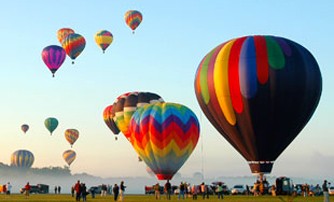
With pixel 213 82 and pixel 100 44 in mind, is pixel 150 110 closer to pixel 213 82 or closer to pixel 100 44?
pixel 213 82

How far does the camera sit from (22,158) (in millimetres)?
116062

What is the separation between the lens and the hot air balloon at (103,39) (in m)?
88.1

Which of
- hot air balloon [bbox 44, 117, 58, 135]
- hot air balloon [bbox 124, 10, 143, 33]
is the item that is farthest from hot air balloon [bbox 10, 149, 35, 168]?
hot air balloon [bbox 124, 10, 143, 33]

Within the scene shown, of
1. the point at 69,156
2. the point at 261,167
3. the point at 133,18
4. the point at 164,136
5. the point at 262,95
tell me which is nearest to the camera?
the point at 262,95

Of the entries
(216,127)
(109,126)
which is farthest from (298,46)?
(109,126)

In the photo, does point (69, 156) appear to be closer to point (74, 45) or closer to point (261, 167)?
point (74, 45)

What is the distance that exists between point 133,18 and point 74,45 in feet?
33.8

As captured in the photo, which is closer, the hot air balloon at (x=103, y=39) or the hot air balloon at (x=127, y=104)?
the hot air balloon at (x=127, y=104)

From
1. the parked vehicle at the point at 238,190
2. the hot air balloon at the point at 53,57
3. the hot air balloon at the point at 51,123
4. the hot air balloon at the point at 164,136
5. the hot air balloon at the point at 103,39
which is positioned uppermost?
the hot air balloon at the point at 103,39

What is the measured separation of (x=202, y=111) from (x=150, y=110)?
10811 millimetres

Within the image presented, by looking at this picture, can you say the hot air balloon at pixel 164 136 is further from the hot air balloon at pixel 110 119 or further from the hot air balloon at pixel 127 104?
the hot air balloon at pixel 110 119

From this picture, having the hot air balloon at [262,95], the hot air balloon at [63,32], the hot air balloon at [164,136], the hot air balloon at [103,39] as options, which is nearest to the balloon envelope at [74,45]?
the hot air balloon at [103,39]

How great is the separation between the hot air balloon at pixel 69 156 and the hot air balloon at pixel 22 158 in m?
6.93

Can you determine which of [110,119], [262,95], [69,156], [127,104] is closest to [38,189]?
[110,119]
